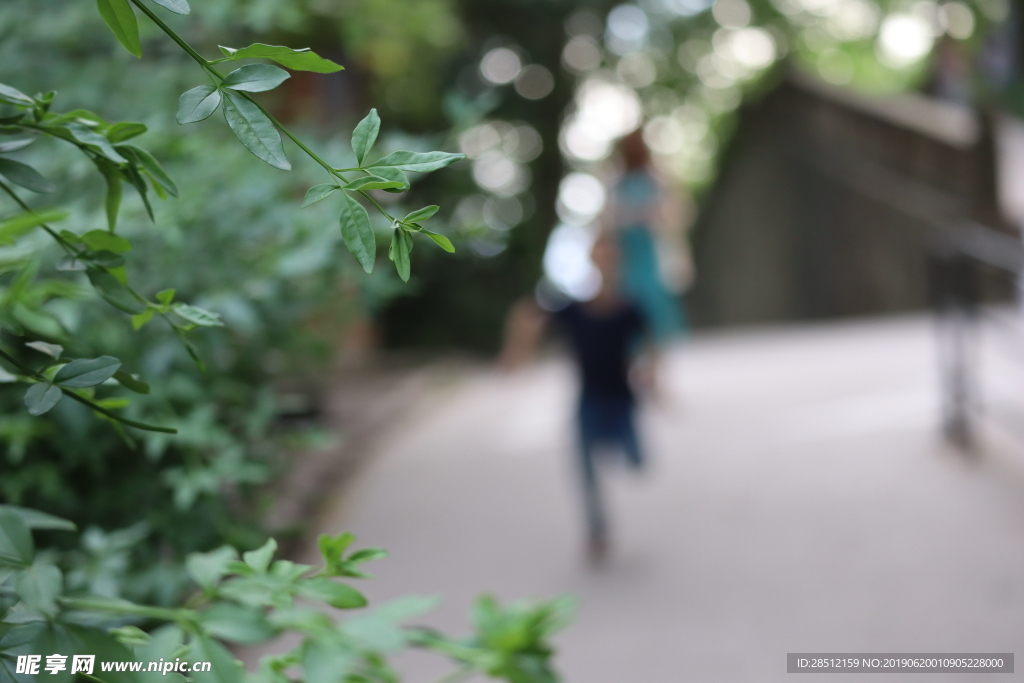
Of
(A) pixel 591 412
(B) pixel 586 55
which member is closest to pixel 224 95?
(A) pixel 591 412

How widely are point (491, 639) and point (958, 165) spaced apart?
10.8 metres

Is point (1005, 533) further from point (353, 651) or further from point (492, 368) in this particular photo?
point (492, 368)

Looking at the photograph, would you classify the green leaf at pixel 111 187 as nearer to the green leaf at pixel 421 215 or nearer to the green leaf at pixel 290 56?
the green leaf at pixel 290 56

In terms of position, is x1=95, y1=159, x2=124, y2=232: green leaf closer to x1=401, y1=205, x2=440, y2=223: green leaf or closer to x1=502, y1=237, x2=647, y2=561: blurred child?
x1=401, y1=205, x2=440, y2=223: green leaf

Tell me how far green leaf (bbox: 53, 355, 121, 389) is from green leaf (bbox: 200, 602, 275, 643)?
346mm

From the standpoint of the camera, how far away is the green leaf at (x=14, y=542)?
1.28 m

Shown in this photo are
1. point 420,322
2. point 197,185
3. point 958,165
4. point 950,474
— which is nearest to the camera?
point 197,185

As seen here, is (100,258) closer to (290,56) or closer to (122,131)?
(122,131)

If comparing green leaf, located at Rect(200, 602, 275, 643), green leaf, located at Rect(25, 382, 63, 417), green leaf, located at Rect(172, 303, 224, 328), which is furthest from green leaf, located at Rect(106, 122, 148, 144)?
green leaf, located at Rect(200, 602, 275, 643)

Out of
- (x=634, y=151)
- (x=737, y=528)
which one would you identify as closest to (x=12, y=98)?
(x=737, y=528)

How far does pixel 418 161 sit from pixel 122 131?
0.45m

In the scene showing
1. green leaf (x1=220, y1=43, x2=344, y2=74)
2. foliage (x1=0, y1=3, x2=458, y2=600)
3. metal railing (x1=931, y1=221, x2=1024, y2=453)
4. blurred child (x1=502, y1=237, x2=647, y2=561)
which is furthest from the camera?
metal railing (x1=931, y1=221, x2=1024, y2=453)

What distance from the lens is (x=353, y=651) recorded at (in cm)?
138

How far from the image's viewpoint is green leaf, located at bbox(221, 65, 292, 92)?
3.93 ft
